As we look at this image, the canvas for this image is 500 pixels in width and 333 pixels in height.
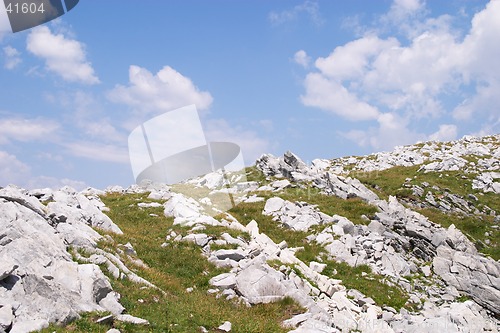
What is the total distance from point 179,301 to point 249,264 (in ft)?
17.5

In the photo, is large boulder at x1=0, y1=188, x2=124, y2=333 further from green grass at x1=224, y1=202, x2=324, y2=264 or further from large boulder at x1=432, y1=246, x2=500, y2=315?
large boulder at x1=432, y1=246, x2=500, y2=315

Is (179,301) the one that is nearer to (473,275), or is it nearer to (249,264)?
(249,264)

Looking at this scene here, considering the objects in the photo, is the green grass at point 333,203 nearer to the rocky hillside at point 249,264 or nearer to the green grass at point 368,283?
the rocky hillside at point 249,264

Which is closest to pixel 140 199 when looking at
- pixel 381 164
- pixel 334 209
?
pixel 334 209

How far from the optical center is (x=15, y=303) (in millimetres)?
11453

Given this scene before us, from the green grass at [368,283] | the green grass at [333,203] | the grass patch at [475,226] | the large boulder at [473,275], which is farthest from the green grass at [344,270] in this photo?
the grass patch at [475,226]

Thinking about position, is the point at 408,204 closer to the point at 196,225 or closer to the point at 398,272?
the point at 398,272

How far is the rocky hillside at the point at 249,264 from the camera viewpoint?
1351 centimetres

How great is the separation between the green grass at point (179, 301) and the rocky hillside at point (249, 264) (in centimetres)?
7

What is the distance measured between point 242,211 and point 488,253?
960 inches

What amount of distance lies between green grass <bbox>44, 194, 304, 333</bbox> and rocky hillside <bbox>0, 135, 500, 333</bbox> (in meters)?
0.07

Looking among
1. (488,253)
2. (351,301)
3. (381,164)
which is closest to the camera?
(351,301)

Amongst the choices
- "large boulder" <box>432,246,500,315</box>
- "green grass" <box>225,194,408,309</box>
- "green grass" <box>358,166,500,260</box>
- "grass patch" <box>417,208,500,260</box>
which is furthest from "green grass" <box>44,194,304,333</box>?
"green grass" <box>358,166,500,260</box>

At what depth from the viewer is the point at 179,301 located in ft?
54.4
